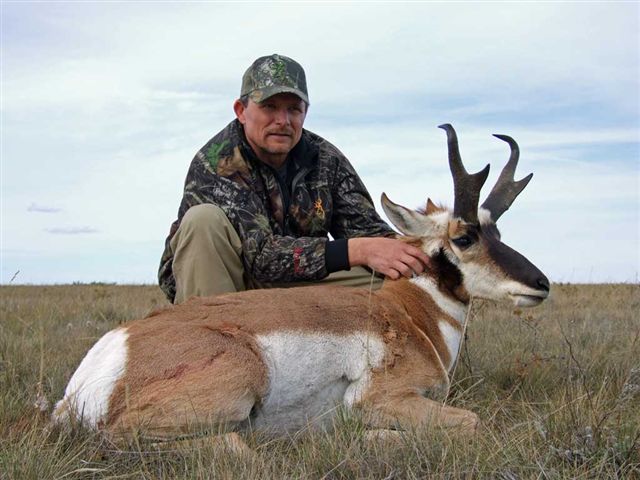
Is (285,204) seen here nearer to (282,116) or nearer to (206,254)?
(282,116)

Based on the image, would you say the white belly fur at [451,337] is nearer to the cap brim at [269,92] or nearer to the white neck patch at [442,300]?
the white neck patch at [442,300]

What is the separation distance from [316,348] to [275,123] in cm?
242

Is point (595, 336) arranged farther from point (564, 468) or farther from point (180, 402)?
point (180, 402)

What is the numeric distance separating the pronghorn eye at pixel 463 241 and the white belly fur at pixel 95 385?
7.17ft

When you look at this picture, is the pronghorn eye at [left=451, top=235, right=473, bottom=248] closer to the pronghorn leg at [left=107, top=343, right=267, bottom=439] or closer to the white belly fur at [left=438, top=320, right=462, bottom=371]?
the white belly fur at [left=438, top=320, right=462, bottom=371]

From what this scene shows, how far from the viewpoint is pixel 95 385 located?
3705 millimetres

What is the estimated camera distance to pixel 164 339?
153 inches

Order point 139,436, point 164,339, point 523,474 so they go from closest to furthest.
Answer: point 523,474 → point 139,436 → point 164,339

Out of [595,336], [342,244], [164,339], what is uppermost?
[342,244]

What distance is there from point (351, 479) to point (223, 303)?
4.95ft

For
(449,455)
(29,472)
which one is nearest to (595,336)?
(449,455)

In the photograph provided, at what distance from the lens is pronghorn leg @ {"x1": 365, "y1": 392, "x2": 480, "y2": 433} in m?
3.93

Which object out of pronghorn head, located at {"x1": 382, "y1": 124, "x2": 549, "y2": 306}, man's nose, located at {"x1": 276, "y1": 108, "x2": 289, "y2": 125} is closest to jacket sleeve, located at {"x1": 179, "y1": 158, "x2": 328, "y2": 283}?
man's nose, located at {"x1": 276, "y1": 108, "x2": 289, "y2": 125}

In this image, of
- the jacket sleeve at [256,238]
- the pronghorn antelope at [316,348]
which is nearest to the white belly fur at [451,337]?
the pronghorn antelope at [316,348]
